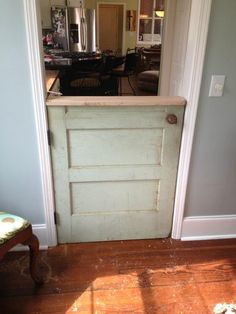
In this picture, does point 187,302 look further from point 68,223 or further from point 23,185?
point 23,185

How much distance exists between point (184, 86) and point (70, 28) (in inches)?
222

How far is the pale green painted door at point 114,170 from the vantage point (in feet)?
5.32

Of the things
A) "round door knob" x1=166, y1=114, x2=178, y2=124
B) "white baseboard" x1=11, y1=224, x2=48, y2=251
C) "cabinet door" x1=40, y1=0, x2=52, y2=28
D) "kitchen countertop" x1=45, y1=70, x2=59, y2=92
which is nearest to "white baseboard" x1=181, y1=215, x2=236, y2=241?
"round door knob" x1=166, y1=114, x2=178, y2=124

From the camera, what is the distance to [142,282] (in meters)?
1.62

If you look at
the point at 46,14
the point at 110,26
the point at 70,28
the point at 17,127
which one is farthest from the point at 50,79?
the point at 110,26

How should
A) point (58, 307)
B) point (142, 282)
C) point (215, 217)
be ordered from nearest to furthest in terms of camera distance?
point (58, 307)
point (142, 282)
point (215, 217)

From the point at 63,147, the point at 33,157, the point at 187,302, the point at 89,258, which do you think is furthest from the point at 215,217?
the point at 33,157

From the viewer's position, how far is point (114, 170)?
1750mm

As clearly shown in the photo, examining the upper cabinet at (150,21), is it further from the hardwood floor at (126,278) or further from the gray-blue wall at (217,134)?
the hardwood floor at (126,278)

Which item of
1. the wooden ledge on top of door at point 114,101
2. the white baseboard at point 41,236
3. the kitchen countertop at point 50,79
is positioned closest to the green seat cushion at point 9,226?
the white baseboard at point 41,236

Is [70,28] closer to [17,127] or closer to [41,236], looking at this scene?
[17,127]

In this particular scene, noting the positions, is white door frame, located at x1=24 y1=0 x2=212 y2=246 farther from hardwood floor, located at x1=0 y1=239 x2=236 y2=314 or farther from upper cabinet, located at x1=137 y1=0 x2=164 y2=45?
upper cabinet, located at x1=137 y1=0 x2=164 y2=45

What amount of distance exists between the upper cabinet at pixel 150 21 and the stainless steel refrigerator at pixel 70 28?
9.61 ft

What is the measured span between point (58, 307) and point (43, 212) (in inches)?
22.8
